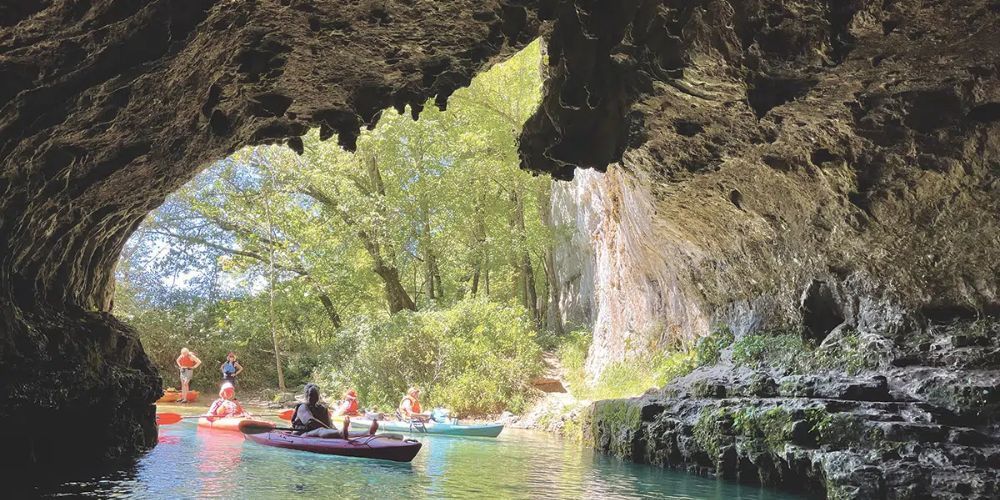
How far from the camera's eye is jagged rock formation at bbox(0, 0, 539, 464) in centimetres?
552

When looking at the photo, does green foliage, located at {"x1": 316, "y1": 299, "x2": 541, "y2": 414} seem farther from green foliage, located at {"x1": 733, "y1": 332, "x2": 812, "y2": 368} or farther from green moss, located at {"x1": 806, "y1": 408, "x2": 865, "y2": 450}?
green moss, located at {"x1": 806, "y1": 408, "x2": 865, "y2": 450}

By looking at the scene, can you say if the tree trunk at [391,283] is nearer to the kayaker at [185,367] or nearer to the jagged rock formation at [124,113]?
the kayaker at [185,367]

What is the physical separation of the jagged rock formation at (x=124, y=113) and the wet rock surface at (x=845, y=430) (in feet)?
16.8

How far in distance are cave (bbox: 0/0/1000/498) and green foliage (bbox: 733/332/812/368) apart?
0.40 metres

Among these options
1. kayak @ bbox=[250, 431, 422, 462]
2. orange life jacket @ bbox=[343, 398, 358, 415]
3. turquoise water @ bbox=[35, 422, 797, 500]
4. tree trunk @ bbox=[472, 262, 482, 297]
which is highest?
tree trunk @ bbox=[472, 262, 482, 297]

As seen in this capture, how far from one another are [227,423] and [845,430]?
1058cm

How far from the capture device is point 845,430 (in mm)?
7180

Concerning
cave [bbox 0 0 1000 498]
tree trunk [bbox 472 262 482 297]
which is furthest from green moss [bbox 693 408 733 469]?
tree trunk [bbox 472 262 482 297]

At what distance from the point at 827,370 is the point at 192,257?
75.9 feet

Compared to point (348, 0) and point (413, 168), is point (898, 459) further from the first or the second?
point (413, 168)

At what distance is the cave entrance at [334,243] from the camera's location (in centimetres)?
2222

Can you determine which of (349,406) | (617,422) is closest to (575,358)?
(349,406)

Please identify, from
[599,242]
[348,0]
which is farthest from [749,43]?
[599,242]

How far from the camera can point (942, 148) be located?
7.11 meters
